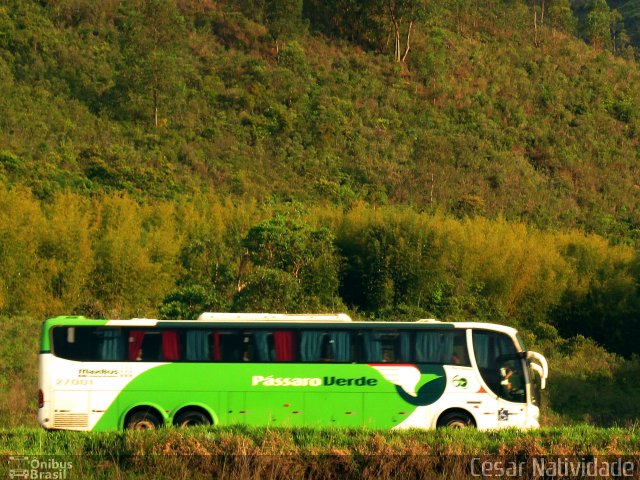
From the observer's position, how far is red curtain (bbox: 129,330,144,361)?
16891 millimetres

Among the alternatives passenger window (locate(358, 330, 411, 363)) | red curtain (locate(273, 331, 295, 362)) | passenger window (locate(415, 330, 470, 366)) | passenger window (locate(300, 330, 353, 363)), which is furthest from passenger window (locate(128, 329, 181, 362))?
passenger window (locate(415, 330, 470, 366))

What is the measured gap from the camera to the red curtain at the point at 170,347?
1694cm

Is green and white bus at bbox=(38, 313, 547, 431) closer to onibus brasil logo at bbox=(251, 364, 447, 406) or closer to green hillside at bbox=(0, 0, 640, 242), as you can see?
onibus brasil logo at bbox=(251, 364, 447, 406)

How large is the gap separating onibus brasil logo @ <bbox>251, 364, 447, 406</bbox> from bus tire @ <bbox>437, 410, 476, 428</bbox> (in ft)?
1.24

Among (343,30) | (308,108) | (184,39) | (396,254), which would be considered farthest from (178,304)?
(343,30)

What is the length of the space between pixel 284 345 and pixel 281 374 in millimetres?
563

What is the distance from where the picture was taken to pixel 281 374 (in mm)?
16969

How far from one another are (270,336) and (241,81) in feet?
146

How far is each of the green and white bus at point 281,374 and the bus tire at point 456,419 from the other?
18mm

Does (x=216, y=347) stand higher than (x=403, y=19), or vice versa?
(x=403, y=19)

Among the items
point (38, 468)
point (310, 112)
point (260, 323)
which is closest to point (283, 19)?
point (310, 112)

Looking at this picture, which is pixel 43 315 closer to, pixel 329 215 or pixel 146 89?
pixel 329 215

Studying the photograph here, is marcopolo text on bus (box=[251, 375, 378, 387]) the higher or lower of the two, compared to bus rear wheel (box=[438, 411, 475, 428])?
higher

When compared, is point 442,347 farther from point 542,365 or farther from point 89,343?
point 89,343
